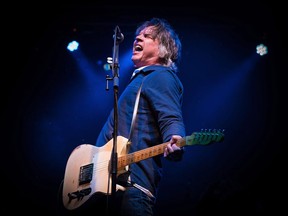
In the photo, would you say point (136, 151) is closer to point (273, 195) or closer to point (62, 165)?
point (273, 195)

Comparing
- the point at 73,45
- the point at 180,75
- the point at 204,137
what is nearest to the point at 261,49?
the point at 180,75

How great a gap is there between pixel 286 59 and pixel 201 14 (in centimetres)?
206

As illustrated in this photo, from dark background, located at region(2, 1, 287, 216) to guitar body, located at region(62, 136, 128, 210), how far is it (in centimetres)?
409

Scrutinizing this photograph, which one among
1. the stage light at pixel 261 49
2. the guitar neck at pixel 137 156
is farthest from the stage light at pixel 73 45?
the guitar neck at pixel 137 156

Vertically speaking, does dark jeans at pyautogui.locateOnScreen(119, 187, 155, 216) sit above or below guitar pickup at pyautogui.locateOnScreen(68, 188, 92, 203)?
below

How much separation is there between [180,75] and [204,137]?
4924 mm

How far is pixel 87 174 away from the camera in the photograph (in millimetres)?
2404

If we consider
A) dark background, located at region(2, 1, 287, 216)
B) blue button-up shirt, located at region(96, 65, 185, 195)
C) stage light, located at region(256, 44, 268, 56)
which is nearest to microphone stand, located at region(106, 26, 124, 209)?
blue button-up shirt, located at region(96, 65, 185, 195)

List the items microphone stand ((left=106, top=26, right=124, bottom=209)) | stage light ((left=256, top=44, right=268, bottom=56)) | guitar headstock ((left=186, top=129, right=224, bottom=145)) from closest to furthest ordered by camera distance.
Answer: microphone stand ((left=106, top=26, right=124, bottom=209)) → guitar headstock ((left=186, top=129, right=224, bottom=145)) → stage light ((left=256, top=44, right=268, bottom=56))

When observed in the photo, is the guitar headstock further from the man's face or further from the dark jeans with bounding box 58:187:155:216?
the man's face

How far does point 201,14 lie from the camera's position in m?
6.26

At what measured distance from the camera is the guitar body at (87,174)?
226 centimetres

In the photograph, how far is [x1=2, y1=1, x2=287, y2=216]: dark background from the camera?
6.18 metres

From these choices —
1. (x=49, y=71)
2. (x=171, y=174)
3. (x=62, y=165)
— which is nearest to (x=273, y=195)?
(x=171, y=174)
